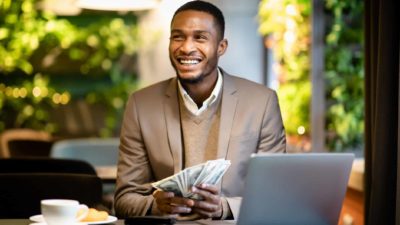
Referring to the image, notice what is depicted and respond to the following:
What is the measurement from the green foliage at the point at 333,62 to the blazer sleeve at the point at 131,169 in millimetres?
2534

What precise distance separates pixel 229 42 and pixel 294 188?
7.70 feet

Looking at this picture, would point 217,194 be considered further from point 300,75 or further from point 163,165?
point 300,75

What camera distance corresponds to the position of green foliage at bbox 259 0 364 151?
581 centimetres

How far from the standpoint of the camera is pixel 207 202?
10.0 ft

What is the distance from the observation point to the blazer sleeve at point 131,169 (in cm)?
339

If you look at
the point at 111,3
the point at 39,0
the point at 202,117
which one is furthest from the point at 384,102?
the point at 39,0

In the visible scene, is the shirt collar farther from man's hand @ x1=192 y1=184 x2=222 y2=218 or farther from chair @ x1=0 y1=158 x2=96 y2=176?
chair @ x1=0 y1=158 x2=96 y2=176

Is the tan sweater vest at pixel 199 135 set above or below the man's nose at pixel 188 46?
below

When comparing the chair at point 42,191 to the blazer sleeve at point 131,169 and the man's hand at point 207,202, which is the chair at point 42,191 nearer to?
the blazer sleeve at point 131,169

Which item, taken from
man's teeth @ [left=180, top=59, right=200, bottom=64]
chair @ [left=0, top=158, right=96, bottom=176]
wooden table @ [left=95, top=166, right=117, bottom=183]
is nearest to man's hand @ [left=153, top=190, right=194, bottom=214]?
man's teeth @ [left=180, top=59, right=200, bottom=64]

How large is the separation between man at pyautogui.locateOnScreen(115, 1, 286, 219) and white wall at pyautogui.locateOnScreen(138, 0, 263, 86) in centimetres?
106

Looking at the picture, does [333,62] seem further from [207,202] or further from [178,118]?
Answer: [207,202]

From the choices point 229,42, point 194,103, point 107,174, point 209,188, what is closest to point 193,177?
point 209,188

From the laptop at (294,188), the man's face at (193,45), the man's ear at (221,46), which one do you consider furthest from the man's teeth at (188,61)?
the laptop at (294,188)
